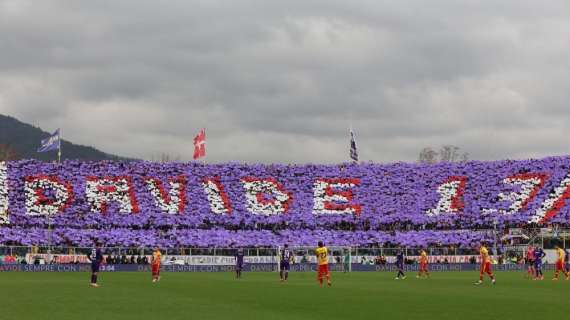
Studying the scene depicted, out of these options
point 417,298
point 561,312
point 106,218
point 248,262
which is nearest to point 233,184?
point 106,218

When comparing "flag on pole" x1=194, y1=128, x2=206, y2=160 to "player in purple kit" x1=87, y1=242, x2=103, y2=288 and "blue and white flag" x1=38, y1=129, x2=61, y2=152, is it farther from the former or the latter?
"player in purple kit" x1=87, y1=242, x2=103, y2=288

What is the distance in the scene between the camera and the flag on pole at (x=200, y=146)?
101125mm

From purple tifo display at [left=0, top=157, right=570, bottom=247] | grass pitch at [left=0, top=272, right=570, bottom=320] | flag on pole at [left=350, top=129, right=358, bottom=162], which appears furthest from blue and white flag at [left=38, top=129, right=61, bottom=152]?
grass pitch at [left=0, top=272, right=570, bottom=320]

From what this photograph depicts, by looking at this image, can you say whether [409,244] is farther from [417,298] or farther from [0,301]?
[0,301]

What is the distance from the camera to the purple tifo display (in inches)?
3531

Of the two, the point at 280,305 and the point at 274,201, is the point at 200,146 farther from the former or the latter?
the point at 280,305

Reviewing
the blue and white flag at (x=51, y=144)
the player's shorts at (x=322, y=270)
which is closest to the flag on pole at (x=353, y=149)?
the blue and white flag at (x=51, y=144)

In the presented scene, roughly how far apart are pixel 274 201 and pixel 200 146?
1132cm

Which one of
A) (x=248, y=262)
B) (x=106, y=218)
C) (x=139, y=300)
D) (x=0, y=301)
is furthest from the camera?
(x=106, y=218)

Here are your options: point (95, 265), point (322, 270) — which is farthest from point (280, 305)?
point (95, 265)

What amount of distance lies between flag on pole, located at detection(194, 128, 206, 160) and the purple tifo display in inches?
59.5

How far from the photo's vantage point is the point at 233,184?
100 metres

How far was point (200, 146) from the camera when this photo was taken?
333 feet

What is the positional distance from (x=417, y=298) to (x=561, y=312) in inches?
291
